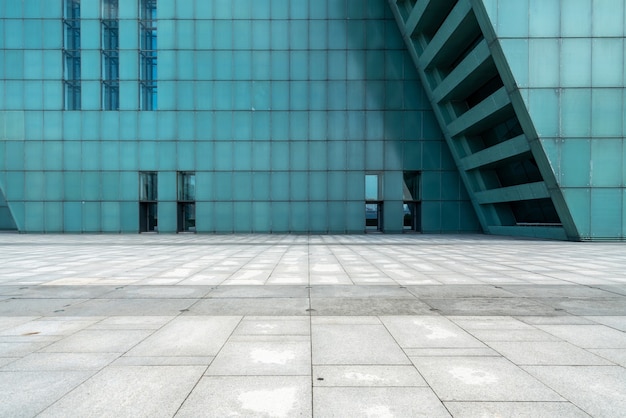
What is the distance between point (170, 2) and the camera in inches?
1294

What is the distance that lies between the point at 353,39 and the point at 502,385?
112 ft

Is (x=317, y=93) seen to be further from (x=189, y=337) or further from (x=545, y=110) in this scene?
(x=189, y=337)

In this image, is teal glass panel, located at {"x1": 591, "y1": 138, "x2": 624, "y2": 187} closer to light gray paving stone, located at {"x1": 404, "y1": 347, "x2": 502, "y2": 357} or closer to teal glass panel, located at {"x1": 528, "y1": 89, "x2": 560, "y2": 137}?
teal glass panel, located at {"x1": 528, "y1": 89, "x2": 560, "y2": 137}

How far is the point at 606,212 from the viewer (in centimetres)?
2330

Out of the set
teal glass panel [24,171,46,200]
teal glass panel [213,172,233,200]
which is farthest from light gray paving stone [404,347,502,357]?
teal glass panel [24,171,46,200]

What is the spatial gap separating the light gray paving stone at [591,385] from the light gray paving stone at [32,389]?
212 inches

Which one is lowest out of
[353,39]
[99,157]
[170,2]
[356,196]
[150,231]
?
[150,231]

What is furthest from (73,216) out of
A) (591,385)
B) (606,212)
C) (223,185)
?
(606,212)

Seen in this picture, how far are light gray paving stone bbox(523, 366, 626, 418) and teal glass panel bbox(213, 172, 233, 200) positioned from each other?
30.8m

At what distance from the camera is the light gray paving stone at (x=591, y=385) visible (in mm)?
3482

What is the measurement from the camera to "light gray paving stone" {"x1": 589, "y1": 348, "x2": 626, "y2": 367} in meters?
4.57

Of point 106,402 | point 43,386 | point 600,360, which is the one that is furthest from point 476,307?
point 43,386

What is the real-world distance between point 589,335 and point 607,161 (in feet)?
79.3

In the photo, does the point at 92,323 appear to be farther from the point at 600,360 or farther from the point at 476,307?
the point at 600,360
